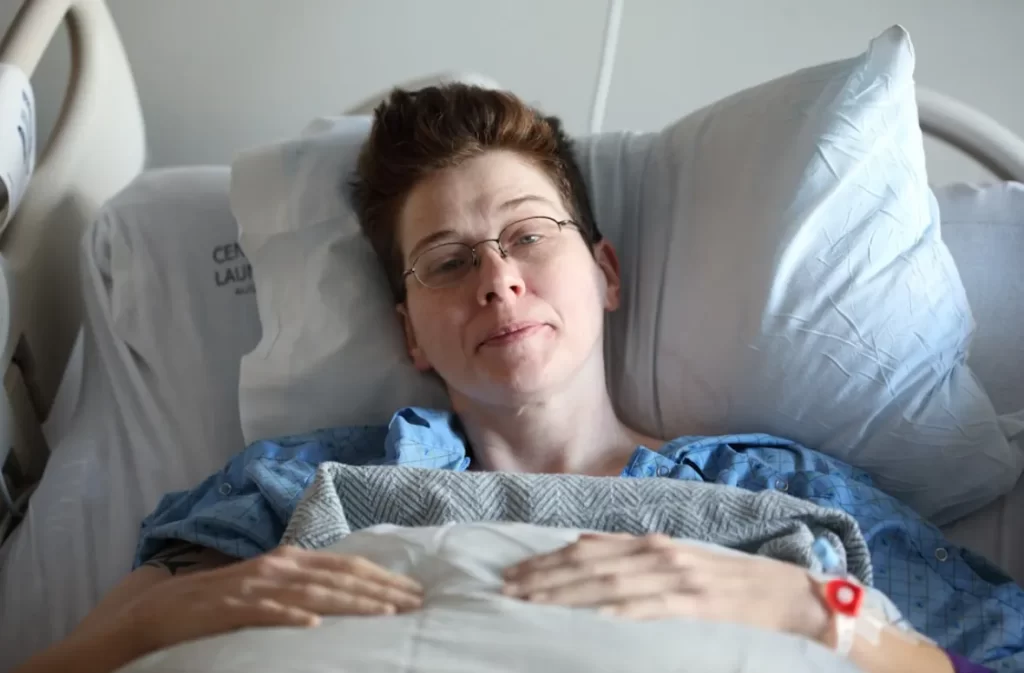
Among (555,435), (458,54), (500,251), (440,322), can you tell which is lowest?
(555,435)

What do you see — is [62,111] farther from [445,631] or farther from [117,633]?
[445,631]

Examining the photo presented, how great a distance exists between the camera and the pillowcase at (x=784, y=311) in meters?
1.17

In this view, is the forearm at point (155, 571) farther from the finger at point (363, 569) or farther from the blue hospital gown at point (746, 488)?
the finger at point (363, 569)

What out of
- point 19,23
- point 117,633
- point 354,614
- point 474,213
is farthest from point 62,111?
point 354,614

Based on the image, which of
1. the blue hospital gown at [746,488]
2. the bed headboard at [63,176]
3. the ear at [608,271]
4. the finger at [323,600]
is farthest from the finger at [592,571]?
the bed headboard at [63,176]

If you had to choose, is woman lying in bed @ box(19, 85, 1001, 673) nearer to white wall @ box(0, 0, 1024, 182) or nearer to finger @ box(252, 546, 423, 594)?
finger @ box(252, 546, 423, 594)

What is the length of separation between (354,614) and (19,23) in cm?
114

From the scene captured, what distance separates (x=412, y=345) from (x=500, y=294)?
10.0 inches

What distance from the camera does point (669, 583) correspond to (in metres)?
0.80

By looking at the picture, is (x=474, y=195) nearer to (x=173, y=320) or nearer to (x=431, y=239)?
(x=431, y=239)

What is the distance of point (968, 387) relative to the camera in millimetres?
1207

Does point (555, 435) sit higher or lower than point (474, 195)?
lower

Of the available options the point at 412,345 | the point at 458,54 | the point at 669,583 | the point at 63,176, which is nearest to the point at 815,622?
the point at 669,583

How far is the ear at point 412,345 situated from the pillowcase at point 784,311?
0.02 metres
